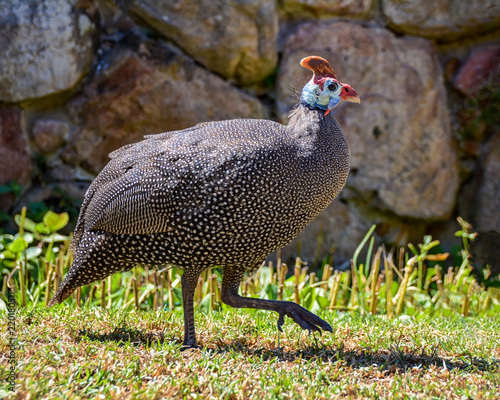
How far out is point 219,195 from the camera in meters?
2.85

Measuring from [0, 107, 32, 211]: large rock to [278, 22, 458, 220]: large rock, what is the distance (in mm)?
2308

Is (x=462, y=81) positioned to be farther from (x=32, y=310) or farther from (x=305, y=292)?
(x=32, y=310)

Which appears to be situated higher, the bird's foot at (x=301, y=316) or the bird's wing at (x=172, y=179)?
the bird's wing at (x=172, y=179)

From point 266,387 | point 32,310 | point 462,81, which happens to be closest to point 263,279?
point 32,310

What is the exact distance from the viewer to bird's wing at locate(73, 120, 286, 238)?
2877mm

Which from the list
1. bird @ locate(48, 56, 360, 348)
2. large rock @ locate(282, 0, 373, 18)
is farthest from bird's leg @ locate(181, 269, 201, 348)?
large rock @ locate(282, 0, 373, 18)

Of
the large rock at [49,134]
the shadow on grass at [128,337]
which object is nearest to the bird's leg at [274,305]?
the shadow on grass at [128,337]

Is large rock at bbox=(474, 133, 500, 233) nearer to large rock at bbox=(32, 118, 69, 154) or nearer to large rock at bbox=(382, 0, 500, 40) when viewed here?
large rock at bbox=(382, 0, 500, 40)

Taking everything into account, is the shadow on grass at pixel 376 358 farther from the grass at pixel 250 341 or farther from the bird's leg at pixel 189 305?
the bird's leg at pixel 189 305

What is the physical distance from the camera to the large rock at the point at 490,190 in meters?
5.69

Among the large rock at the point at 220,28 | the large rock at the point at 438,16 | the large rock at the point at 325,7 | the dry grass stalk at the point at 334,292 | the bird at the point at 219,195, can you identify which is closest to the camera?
the bird at the point at 219,195

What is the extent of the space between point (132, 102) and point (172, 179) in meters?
2.32

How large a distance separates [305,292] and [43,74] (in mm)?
2764

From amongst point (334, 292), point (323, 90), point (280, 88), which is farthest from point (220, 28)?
point (334, 292)
